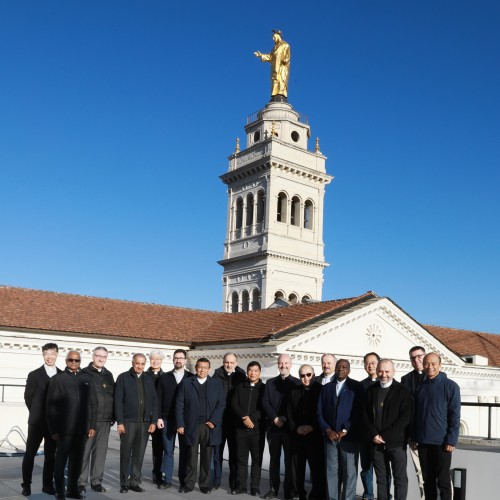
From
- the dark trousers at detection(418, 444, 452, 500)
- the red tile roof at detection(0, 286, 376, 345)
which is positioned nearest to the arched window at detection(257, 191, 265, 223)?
the red tile roof at detection(0, 286, 376, 345)

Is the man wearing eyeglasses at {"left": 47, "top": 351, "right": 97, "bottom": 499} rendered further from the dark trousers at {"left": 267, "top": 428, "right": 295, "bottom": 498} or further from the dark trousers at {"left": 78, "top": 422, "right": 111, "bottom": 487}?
the dark trousers at {"left": 267, "top": 428, "right": 295, "bottom": 498}

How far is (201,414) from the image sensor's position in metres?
10.2

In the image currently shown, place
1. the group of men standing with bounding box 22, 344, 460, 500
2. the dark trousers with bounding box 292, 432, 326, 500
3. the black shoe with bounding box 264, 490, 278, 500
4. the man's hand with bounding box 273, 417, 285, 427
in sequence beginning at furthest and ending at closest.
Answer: the man's hand with bounding box 273, 417, 285, 427 < the black shoe with bounding box 264, 490, 278, 500 < the dark trousers with bounding box 292, 432, 326, 500 < the group of men standing with bounding box 22, 344, 460, 500

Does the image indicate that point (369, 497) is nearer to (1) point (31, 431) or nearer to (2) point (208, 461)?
(2) point (208, 461)

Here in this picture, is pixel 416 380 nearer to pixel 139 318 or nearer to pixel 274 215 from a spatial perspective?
pixel 139 318

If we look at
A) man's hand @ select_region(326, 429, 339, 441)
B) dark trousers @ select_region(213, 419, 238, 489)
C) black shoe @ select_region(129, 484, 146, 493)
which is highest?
man's hand @ select_region(326, 429, 339, 441)

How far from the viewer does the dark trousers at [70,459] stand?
8.66 metres

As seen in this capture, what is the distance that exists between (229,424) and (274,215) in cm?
3454

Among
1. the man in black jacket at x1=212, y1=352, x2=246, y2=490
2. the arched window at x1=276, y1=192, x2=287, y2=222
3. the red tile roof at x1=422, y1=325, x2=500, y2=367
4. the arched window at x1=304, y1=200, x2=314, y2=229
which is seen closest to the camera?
the man in black jacket at x1=212, y1=352, x2=246, y2=490

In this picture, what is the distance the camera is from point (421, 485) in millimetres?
8875

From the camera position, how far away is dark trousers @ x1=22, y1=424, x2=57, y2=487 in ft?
29.3

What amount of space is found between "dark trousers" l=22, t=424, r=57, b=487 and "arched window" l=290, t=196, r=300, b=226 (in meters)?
38.1

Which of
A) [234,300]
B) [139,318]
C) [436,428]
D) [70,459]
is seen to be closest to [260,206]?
[234,300]

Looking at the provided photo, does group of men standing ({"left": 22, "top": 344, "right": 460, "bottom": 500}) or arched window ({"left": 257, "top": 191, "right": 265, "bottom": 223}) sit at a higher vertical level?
arched window ({"left": 257, "top": 191, "right": 265, "bottom": 223})
